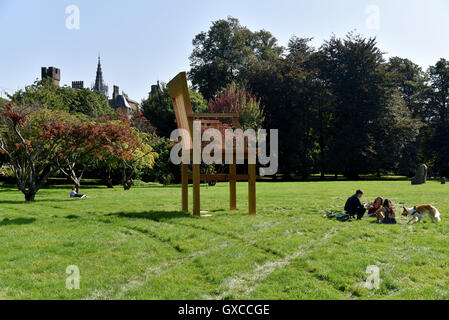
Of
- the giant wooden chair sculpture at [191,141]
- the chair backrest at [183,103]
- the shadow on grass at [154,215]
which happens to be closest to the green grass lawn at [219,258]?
the shadow on grass at [154,215]

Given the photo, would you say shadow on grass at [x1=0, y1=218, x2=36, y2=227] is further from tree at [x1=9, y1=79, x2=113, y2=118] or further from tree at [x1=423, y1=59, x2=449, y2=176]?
tree at [x1=423, y1=59, x2=449, y2=176]

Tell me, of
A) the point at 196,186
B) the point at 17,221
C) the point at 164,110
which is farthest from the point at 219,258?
the point at 164,110

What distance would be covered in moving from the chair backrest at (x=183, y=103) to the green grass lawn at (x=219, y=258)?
6.57 feet

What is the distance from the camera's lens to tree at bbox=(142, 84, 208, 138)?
1528 inches

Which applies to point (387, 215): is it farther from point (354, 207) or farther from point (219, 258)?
point (219, 258)

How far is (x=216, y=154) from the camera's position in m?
9.10

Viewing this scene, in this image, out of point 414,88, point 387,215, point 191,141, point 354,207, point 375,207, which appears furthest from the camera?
point 414,88

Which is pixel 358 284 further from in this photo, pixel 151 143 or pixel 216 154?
pixel 151 143

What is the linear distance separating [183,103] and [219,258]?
16.0 ft

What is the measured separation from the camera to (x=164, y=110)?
129 ft

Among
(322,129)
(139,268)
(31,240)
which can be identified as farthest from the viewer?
(322,129)

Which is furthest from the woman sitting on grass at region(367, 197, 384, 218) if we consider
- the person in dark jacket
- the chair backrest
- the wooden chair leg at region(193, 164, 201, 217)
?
the chair backrest

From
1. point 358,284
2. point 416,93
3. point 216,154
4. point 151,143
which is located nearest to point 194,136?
point 216,154
